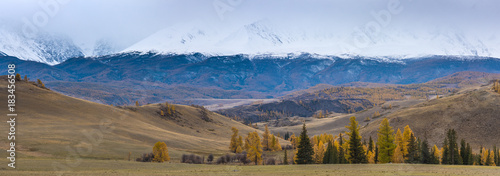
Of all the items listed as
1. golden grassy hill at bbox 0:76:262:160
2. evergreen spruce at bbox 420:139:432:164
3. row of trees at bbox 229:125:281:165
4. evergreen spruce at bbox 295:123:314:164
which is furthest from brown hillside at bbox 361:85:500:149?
evergreen spruce at bbox 295:123:314:164

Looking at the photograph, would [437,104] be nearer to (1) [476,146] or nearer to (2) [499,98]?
(2) [499,98]

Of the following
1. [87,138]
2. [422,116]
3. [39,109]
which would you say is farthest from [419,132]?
[39,109]

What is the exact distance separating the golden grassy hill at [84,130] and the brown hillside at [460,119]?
78.9 m

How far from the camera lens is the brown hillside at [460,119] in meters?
157

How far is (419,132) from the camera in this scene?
167125 millimetres

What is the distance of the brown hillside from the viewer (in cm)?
15675

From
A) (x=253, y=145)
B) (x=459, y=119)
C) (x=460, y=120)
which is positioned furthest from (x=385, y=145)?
(x=459, y=119)

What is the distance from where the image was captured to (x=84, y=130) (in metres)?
115

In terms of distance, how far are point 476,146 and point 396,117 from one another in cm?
4483

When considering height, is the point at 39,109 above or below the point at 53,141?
above

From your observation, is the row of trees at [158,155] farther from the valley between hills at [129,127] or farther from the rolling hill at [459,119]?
the rolling hill at [459,119]

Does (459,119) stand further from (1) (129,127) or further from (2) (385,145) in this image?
(1) (129,127)

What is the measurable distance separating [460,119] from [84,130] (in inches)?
5550

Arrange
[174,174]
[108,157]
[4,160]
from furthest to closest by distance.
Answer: [108,157] → [4,160] → [174,174]
